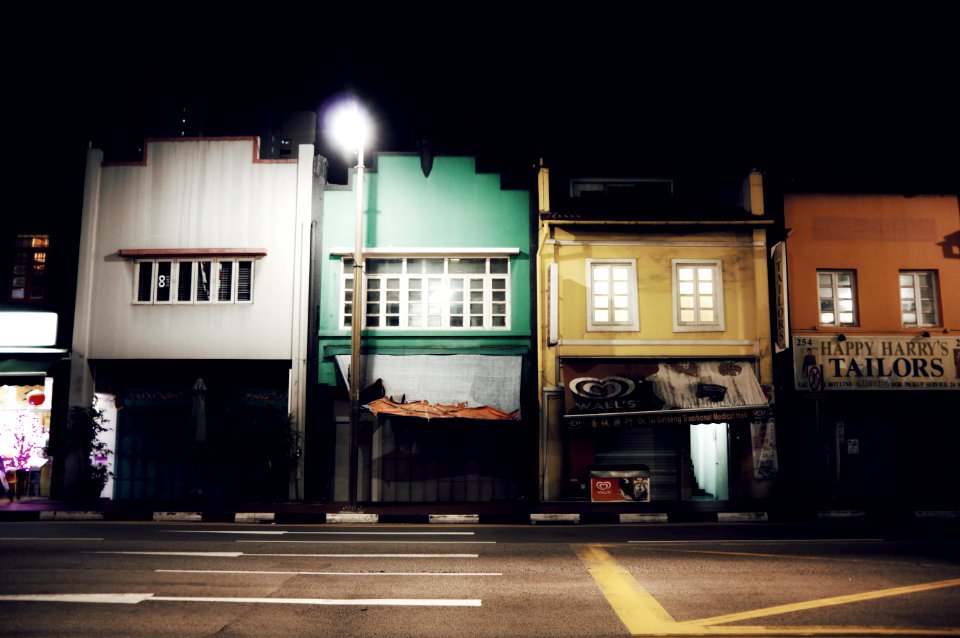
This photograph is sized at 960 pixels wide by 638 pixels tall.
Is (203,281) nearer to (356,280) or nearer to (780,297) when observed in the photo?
(356,280)

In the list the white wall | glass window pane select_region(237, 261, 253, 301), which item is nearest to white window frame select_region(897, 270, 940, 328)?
the white wall

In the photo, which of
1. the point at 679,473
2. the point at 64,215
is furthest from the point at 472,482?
the point at 64,215

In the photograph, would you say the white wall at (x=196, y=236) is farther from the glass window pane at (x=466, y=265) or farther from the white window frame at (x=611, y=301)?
the white window frame at (x=611, y=301)

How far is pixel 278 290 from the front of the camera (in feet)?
56.2

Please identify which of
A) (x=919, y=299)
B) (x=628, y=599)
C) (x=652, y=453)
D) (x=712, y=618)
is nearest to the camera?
(x=712, y=618)

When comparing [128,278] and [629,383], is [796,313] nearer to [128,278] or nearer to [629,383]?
[629,383]

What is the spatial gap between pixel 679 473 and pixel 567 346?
4.52m

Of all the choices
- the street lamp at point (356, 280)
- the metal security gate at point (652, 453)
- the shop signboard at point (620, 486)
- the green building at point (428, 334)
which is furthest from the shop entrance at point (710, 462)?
the street lamp at point (356, 280)

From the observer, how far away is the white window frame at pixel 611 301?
16.8m

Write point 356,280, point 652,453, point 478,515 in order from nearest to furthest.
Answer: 1. point 478,515
2. point 356,280
3. point 652,453

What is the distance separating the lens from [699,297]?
17.1 m

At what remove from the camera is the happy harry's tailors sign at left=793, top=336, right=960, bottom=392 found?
16.8 metres

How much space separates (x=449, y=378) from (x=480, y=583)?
9.01m

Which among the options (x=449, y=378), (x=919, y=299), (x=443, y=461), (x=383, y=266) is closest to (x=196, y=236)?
(x=383, y=266)
